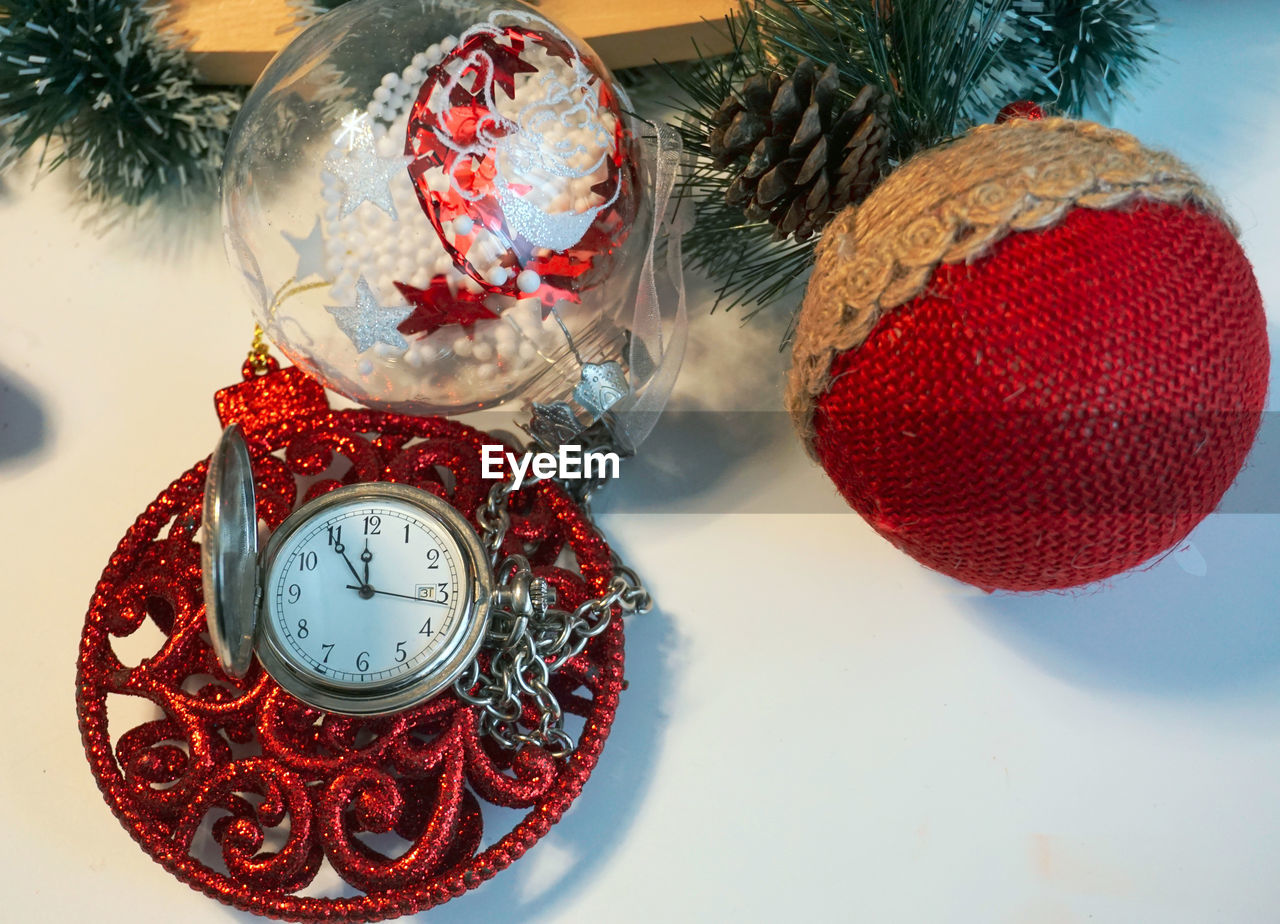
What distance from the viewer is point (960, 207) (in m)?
0.49

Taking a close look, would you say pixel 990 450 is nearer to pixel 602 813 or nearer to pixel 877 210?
pixel 877 210

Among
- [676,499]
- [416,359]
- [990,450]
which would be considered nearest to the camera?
[990,450]

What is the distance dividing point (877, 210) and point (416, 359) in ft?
0.88

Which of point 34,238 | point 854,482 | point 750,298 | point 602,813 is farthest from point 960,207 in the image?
point 34,238

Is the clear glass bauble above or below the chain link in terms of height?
above

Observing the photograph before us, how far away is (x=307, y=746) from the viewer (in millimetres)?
656

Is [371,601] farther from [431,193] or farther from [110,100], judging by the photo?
[110,100]

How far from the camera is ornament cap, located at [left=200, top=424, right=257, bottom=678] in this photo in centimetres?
56

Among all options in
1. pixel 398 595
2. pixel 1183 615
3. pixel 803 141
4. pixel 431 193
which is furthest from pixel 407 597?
pixel 1183 615

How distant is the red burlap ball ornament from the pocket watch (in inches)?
10.3

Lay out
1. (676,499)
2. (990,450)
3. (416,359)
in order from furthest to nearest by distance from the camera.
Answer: (676,499) < (416,359) < (990,450)

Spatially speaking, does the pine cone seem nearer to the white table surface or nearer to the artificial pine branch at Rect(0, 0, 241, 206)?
the white table surface

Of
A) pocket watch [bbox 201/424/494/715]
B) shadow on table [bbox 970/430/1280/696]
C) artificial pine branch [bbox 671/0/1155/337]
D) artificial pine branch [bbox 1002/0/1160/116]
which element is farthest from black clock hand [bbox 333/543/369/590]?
artificial pine branch [bbox 1002/0/1160/116]

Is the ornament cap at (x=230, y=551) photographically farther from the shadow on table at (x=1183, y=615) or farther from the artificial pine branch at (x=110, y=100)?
the shadow on table at (x=1183, y=615)
